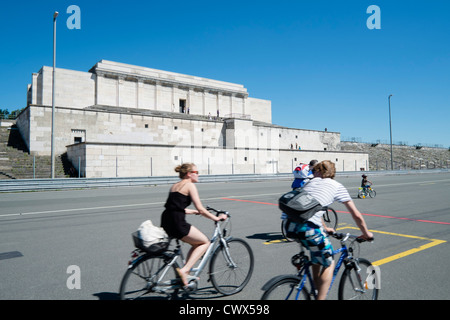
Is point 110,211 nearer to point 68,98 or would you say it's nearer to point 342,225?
point 342,225

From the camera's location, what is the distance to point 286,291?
2869mm

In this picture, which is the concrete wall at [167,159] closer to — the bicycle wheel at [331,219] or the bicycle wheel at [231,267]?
the bicycle wheel at [331,219]

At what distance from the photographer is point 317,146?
58.5m

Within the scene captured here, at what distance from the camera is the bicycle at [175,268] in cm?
346

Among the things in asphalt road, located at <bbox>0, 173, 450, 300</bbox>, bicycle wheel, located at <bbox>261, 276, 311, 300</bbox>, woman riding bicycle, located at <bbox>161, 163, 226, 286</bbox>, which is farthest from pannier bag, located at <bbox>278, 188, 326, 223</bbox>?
asphalt road, located at <bbox>0, 173, 450, 300</bbox>

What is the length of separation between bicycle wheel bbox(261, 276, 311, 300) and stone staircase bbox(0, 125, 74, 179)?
26378 millimetres

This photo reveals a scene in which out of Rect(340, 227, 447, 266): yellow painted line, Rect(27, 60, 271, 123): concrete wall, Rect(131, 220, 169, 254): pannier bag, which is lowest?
Rect(340, 227, 447, 266): yellow painted line

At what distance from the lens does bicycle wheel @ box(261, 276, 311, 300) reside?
2.78m

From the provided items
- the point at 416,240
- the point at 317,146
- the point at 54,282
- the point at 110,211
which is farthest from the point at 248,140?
the point at 54,282

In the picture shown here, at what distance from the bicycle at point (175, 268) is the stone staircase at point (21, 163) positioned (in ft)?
81.8

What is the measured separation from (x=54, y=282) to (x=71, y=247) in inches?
80.6

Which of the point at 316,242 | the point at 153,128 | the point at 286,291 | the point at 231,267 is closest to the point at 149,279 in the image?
the point at 231,267

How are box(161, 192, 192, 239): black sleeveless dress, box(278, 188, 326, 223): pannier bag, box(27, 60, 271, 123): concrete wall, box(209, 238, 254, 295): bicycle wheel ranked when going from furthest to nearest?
box(27, 60, 271, 123): concrete wall < box(209, 238, 254, 295): bicycle wheel < box(161, 192, 192, 239): black sleeveless dress < box(278, 188, 326, 223): pannier bag

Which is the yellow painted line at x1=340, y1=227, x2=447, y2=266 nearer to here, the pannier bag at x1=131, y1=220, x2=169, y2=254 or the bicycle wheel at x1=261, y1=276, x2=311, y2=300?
the bicycle wheel at x1=261, y1=276, x2=311, y2=300
